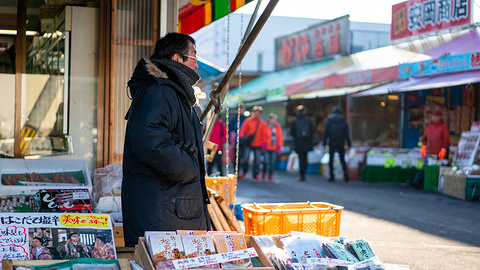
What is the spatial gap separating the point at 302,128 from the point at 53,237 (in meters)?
12.4

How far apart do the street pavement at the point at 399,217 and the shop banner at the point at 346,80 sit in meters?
2.87

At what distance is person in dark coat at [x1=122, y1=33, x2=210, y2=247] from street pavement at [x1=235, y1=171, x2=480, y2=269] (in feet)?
9.14

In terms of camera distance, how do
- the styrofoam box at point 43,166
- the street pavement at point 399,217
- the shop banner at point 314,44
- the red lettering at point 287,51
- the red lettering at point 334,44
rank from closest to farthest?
1. the styrofoam box at point 43,166
2. the street pavement at point 399,217
3. the shop banner at point 314,44
4. the red lettering at point 334,44
5. the red lettering at point 287,51

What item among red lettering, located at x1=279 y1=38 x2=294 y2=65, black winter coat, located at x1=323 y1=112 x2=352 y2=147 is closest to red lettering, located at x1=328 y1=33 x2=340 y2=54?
red lettering, located at x1=279 y1=38 x2=294 y2=65

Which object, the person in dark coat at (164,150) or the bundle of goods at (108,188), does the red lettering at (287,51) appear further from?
the person in dark coat at (164,150)

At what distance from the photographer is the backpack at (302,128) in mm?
14773

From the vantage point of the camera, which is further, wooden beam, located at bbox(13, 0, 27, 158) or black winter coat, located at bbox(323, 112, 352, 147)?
black winter coat, located at bbox(323, 112, 352, 147)

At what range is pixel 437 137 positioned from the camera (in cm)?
1248

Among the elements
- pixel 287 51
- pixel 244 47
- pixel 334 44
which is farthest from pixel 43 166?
pixel 287 51

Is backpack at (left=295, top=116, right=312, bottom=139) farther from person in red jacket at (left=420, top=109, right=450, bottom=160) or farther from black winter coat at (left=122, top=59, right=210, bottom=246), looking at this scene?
black winter coat at (left=122, top=59, right=210, bottom=246)

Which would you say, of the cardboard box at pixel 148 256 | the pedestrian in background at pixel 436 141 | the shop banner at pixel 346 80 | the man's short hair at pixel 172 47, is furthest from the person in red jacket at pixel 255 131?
the cardboard box at pixel 148 256

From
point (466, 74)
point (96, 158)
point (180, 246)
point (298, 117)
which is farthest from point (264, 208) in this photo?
point (298, 117)

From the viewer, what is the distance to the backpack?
14773mm

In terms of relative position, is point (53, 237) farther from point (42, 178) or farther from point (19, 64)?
point (19, 64)
